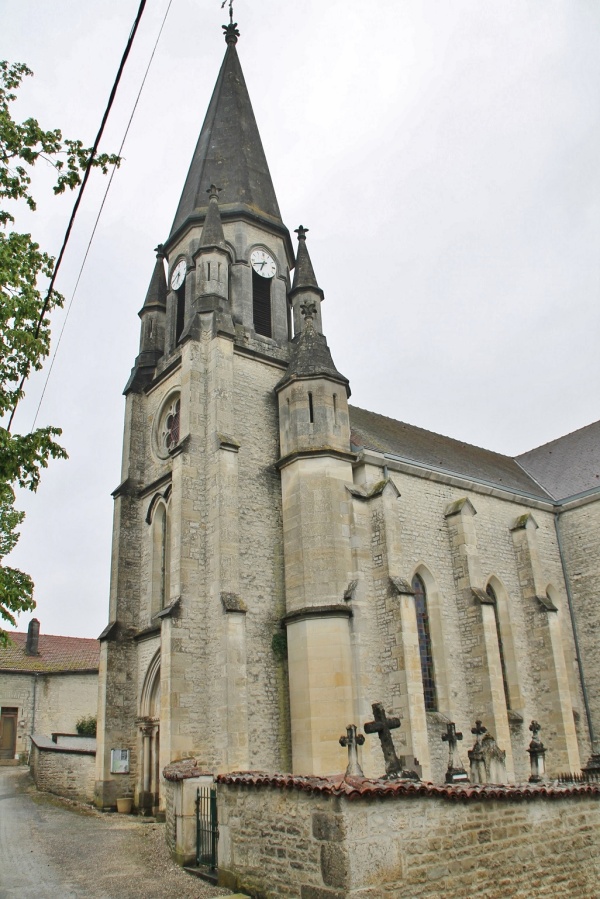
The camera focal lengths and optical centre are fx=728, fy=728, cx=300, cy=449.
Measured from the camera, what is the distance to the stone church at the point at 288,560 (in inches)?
684

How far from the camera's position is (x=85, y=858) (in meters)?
11.7

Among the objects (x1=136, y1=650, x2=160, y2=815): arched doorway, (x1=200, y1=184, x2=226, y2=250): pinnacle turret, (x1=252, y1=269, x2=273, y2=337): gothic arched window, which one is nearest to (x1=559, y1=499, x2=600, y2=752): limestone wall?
(x1=252, y1=269, x2=273, y2=337): gothic arched window

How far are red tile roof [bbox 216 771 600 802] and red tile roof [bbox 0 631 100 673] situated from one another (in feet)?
86.3

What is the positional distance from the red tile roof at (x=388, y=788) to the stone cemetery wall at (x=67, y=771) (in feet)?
40.8

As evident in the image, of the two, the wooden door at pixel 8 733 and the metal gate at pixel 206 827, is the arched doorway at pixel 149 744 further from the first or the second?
the wooden door at pixel 8 733

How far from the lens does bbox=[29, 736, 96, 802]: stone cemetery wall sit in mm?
20609

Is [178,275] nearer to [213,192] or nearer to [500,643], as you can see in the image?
[213,192]

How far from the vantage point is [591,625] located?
25.1 metres

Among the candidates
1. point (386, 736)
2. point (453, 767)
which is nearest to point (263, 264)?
point (453, 767)

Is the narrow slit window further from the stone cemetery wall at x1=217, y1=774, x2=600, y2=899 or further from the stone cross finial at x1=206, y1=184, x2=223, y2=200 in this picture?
the stone cemetery wall at x1=217, y1=774, x2=600, y2=899

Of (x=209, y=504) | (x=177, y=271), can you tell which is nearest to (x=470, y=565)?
(x=209, y=504)

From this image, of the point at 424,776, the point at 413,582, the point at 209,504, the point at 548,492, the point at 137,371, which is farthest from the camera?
the point at 548,492

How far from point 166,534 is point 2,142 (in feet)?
43.2

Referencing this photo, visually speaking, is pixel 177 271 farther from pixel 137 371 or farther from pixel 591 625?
pixel 591 625
